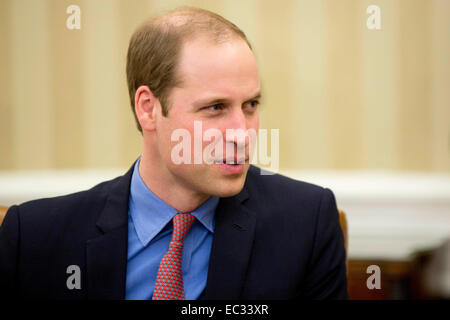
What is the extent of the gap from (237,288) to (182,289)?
15 cm

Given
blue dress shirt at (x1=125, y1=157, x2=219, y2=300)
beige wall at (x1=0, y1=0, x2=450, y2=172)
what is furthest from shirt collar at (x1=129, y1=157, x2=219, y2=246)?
beige wall at (x1=0, y1=0, x2=450, y2=172)

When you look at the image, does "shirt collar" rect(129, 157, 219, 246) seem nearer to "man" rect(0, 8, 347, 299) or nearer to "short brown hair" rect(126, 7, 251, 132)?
"man" rect(0, 8, 347, 299)

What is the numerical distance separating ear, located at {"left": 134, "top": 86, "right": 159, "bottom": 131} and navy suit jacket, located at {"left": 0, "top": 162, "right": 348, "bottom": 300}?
0.71 ft

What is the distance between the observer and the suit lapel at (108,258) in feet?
4.44

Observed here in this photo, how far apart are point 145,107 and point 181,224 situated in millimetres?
349

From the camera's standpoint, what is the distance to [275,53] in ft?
8.37

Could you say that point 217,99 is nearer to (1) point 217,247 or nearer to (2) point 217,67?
(2) point 217,67

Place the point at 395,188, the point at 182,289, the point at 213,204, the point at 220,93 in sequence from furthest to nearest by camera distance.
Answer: the point at 395,188 < the point at 213,204 < the point at 182,289 < the point at 220,93

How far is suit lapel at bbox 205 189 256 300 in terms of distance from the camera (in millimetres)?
1348

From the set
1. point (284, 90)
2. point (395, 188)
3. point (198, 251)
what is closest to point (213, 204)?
point (198, 251)

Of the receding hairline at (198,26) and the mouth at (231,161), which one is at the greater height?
the receding hairline at (198,26)

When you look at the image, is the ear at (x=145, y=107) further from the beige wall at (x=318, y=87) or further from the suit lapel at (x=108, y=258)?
the beige wall at (x=318, y=87)

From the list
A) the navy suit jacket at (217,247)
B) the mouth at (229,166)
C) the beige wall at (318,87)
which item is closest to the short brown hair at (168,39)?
the mouth at (229,166)
